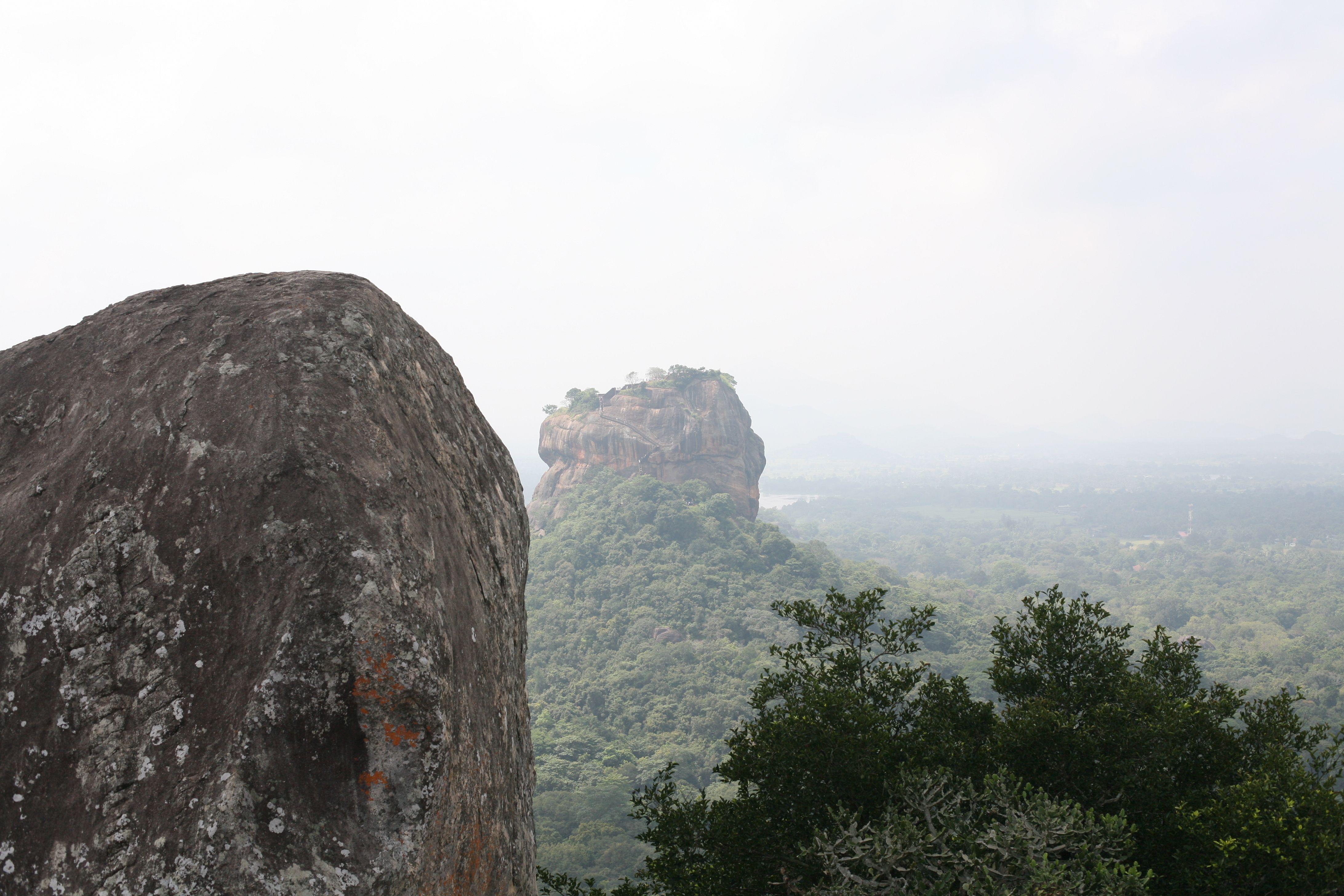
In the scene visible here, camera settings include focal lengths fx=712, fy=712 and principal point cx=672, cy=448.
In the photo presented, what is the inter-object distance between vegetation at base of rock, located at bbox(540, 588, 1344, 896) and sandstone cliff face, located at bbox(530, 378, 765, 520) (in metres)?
63.5

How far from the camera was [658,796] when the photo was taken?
8523 mm

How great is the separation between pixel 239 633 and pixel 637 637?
195 ft

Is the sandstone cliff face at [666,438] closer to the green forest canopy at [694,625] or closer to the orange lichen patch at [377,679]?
the green forest canopy at [694,625]

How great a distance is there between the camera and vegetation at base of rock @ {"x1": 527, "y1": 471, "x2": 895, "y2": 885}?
131 ft

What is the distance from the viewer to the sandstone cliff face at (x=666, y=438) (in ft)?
242

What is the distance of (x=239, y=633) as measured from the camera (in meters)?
3.49

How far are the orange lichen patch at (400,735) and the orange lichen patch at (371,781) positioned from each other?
0.14 meters

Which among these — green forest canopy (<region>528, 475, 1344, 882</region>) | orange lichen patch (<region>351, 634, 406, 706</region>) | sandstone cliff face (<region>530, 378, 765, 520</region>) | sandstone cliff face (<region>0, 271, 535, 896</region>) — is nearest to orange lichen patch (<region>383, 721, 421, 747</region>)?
sandstone cliff face (<region>0, 271, 535, 896</region>)

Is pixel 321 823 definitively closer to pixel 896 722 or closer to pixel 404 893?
pixel 404 893

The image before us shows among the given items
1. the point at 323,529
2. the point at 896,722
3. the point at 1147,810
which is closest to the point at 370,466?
the point at 323,529

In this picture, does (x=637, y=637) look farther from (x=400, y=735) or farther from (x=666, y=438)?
(x=400, y=735)

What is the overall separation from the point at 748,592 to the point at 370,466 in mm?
66054

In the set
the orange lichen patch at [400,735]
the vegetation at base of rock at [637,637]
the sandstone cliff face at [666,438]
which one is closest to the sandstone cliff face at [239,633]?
the orange lichen patch at [400,735]

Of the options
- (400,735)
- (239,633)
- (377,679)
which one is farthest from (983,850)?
(239,633)
